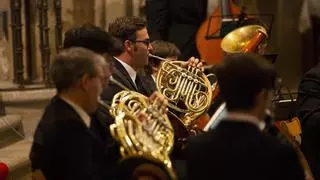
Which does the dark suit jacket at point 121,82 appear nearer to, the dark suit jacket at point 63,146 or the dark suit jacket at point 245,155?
the dark suit jacket at point 63,146

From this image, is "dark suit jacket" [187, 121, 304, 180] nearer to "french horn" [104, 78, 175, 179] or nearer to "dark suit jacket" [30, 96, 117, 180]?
"french horn" [104, 78, 175, 179]

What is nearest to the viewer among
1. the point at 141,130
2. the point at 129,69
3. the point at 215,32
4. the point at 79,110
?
the point at 79,110

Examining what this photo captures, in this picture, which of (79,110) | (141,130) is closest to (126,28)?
(141,130)

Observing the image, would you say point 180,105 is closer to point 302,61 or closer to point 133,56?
point 133,56

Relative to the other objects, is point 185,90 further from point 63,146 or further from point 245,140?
point 245,140

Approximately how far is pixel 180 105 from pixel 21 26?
2098mm

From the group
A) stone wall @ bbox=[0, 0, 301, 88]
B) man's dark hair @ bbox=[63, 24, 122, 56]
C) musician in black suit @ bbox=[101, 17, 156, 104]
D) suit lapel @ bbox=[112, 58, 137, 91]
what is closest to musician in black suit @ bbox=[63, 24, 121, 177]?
man's dark hair @ bbox=[63, 24, 122, 56]

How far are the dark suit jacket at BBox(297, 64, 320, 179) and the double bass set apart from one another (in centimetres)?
187

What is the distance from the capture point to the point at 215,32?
20.5 feet

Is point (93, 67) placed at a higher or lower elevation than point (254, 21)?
higher

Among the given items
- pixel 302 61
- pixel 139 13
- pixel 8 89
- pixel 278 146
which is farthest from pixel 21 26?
pixel 278 146

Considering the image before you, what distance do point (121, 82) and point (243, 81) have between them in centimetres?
152

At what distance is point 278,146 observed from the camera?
2.49 m

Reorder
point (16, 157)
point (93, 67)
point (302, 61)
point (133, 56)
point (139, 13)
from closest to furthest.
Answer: point (93, 67), point (133, 56), point (16, 157), point (139, 13), point (302, 61)
